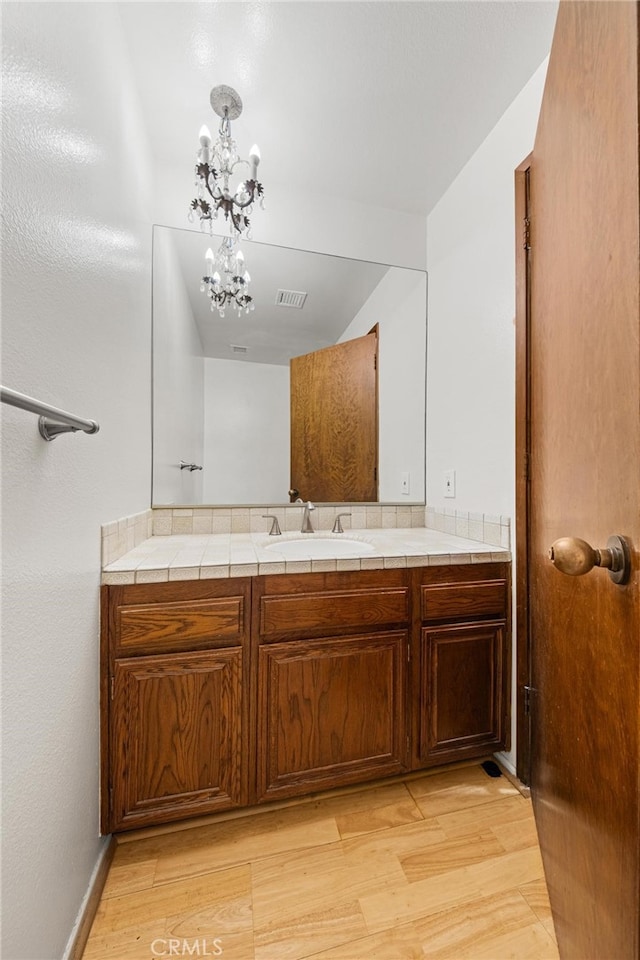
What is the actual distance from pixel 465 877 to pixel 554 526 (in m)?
1.06

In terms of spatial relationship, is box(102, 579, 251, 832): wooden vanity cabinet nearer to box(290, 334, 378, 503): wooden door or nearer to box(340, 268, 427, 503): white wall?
box(290, 334, 378, 503): wooden door

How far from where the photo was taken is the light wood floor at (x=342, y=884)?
3.08 feet

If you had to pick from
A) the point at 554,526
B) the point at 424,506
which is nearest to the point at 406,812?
the point at 554,526

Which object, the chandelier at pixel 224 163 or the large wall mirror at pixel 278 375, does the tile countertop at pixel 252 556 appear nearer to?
the large wall mirror at pixel 278 375

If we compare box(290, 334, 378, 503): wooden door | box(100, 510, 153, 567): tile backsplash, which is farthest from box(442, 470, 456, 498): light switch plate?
box(100, 510, 153, 567): tile backsplash

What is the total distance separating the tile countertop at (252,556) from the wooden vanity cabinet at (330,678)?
0.05 m

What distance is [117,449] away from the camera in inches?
49.6

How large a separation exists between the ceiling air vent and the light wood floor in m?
2.12

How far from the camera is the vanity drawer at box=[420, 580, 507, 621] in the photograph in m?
1.42

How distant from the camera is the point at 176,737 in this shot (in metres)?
1.18

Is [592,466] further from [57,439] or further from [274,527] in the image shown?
[274,527]

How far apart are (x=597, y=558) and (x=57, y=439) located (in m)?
1.02

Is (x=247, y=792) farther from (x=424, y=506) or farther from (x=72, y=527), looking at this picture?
(x=424, y=506)

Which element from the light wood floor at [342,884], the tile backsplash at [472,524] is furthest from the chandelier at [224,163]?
the light wood floor at [342,884]
